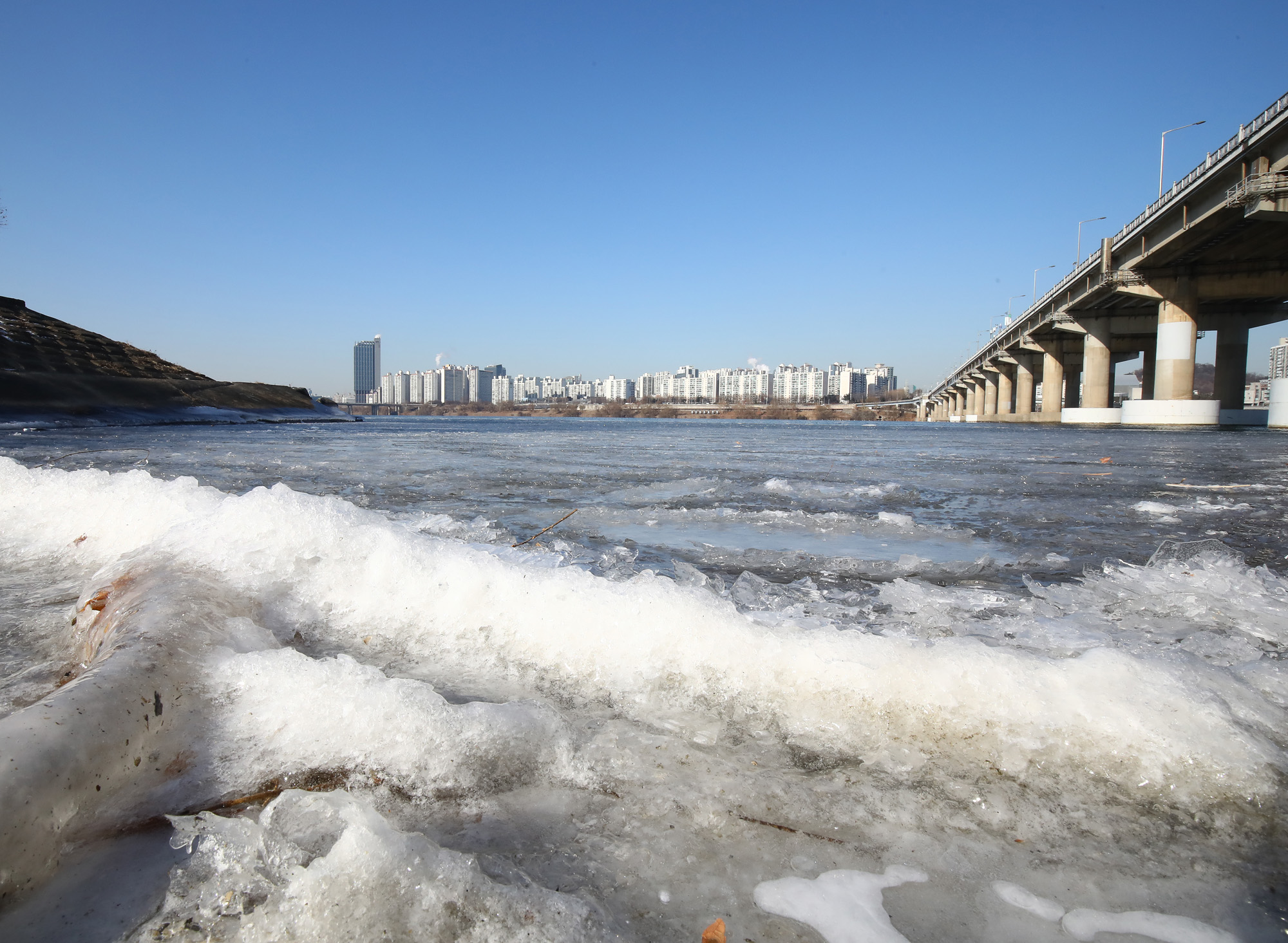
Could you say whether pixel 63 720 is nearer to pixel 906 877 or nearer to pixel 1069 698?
pixel 906 877

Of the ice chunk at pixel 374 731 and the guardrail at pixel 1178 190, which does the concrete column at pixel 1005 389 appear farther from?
the ice chunk at pixel 374 731

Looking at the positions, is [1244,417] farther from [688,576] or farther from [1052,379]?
[688,576]

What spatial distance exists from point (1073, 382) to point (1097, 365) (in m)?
18.9

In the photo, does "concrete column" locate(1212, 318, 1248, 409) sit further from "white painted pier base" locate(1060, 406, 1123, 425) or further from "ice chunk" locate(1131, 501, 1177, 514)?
"ice chunk" locate(1131, 501, 1177, 514)

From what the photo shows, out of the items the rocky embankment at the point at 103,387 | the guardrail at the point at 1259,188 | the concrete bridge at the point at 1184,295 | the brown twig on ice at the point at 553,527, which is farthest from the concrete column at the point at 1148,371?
the rocky embankment at the point at 103,387

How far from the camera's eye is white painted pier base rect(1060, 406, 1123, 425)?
39.4 m

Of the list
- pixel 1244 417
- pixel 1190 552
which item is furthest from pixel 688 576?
pixel 1244 417

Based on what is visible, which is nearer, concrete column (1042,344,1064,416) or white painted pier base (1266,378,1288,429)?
white painted pier base (1266,378,1288,429)

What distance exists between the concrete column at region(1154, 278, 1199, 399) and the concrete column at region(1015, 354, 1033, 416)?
2073 cm

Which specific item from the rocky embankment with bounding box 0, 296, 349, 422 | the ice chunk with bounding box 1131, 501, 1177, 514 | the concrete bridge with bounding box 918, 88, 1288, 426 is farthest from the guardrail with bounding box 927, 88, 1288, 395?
the rocky embankment with bounding box 0, 296, 349, 422

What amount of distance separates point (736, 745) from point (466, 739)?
661 mm

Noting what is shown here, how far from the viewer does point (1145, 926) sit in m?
1.02

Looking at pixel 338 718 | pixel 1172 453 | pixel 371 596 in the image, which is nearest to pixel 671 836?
pixel 338 718

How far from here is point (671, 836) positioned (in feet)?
3.97
